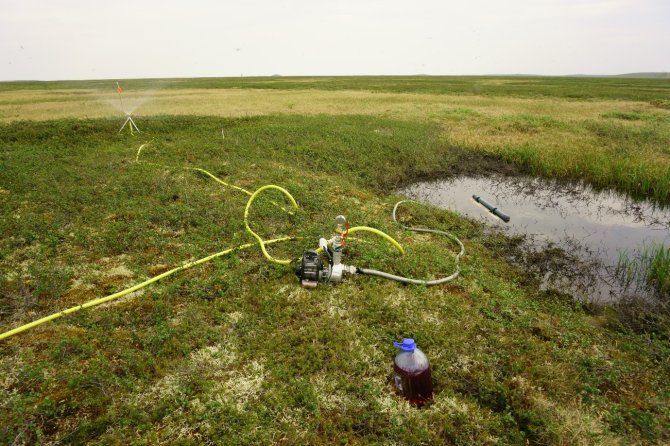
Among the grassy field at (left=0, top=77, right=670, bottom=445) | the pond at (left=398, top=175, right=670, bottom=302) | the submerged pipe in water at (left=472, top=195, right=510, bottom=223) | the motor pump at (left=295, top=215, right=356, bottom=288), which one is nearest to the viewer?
the grassy field at (left=0, top=77, right=670, bottom=445)

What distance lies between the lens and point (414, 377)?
14.0ft

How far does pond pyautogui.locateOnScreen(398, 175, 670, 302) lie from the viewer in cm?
784

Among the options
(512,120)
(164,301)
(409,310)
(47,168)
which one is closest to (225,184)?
(164,301)

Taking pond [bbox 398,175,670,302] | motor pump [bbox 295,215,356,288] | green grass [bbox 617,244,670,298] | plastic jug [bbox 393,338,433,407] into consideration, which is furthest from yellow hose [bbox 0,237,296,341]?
green grass [bbox 617,244,670,298]

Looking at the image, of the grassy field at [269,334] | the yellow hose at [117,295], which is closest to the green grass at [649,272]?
the grassy field at [269,334]

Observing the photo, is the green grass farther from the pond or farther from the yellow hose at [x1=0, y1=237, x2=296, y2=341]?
the yellow hose at [x1=0, y1=237, x2=296, y2=341]

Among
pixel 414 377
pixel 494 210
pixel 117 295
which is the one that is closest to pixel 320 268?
pixel 414 377

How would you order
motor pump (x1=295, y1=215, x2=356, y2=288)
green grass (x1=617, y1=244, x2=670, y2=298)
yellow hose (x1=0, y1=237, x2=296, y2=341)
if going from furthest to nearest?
1. green grass (x1=617, y1=244, x2=670, y2=298)
2. motor pump (x1=295, y1=215, x2=356, y2=288)
3. yellow hose (x1=0, y1=237, x2=296, y2=341)

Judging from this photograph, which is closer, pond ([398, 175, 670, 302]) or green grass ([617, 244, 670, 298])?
green grass ([617, 244, 670, 298])

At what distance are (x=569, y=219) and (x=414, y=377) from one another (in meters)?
9.18

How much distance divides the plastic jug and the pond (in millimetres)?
4519

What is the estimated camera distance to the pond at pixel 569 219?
7.84 meters

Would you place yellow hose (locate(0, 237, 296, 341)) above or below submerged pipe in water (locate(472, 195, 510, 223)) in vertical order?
above

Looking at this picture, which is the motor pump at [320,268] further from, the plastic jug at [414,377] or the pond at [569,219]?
the pond at [569,219]
